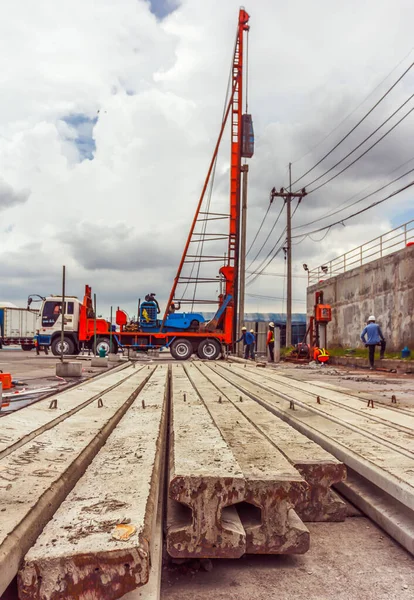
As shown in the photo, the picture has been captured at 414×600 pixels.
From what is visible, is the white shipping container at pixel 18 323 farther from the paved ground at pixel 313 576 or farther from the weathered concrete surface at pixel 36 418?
the paved ground at pixel 313 576

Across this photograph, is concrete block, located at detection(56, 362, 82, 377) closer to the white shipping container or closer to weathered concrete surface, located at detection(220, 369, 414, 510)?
weathered concrete surface, located at detection(220, 369, 414, 510)

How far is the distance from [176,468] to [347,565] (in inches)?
31.1

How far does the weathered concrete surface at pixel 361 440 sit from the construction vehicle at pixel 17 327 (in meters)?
32.6

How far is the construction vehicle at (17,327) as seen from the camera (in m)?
33.8

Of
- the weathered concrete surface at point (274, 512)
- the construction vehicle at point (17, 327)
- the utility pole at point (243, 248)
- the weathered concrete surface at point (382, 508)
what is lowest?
the weathered concrete surface at point (382, 508)

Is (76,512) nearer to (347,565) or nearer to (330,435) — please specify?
(347,565)

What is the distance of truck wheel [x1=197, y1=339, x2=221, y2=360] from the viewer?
1794 centimetres

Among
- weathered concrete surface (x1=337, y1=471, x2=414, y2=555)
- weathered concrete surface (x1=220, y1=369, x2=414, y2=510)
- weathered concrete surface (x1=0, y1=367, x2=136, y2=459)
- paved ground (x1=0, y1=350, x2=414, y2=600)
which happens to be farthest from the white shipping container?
paved ground (x1=0, y1=350, x2=414, y2=600)

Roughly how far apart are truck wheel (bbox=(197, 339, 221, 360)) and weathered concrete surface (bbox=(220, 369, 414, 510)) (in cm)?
1351

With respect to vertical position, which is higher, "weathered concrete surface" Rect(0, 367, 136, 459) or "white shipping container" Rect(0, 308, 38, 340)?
"white shipping container" Rect(0, 308, 38, 340)

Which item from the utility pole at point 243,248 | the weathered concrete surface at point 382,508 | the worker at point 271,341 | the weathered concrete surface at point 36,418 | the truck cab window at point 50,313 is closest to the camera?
the weathered concrete surface at point 382,508

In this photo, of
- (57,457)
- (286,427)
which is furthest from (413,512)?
(57,457)

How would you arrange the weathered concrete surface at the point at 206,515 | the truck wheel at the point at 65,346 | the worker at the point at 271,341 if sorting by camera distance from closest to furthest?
the weathered concrete surface at the point at 206,515, the truck wheel at the point at 65,346, the worker at the point at 271,341

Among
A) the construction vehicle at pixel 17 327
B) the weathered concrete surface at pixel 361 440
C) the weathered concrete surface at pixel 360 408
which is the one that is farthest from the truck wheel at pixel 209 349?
the construction vehicle at pixel 17 327
